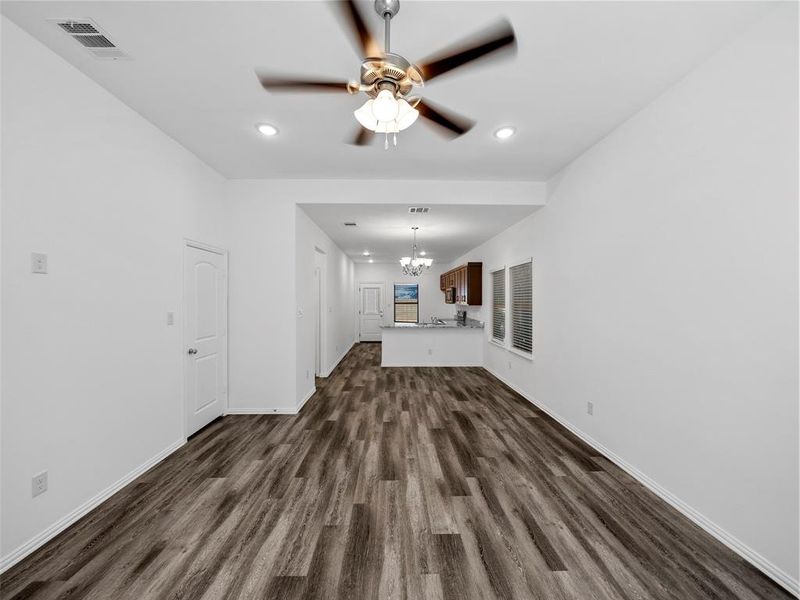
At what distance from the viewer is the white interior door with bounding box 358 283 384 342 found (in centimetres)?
1077

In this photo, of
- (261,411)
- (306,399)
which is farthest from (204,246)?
(306,399)

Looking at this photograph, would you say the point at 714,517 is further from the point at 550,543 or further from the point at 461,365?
the point at 461,365

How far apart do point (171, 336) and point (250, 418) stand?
1.40 metres

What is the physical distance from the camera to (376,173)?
376 centimetres

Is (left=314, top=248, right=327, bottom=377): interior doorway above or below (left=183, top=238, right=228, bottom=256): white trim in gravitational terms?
below

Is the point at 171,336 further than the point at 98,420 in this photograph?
Yes

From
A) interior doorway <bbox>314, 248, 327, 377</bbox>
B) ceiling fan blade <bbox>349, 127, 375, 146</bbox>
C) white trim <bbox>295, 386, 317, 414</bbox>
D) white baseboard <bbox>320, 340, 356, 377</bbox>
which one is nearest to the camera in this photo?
ceiling fan blade <bbox>349, 127, 375, 146</bbox>

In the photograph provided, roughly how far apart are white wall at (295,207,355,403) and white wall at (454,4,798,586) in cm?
332

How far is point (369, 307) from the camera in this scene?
10.8 m

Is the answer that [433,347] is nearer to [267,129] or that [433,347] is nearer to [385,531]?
[385,531]

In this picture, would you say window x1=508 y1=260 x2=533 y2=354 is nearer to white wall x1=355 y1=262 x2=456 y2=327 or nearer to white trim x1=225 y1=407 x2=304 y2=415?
white trim x1=225 y1=407 x2=304 y2=415

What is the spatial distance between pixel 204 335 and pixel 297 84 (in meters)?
2.87

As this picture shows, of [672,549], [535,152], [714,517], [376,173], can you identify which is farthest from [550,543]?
[376,173]

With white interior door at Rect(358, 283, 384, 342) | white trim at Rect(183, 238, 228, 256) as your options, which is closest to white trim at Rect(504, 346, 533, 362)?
white trim at Rect(183, 238, 228, 256)
